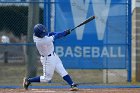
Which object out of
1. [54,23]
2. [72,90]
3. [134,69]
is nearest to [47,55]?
[72,90]

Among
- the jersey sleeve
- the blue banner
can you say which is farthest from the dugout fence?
the jersey sleeve

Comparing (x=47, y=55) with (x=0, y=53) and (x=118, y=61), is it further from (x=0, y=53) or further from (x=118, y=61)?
(x=0, y=53)

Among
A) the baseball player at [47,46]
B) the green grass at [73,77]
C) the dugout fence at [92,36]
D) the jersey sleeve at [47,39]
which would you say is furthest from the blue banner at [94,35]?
the jersey sleeve at [47,39]

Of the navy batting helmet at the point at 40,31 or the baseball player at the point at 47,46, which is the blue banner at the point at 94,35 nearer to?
the baseball player at the point at 47,46

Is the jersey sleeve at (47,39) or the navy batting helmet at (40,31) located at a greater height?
the navy batting helmet at (40,31)

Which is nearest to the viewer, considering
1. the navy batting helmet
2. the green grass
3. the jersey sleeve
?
the navy batting helmet

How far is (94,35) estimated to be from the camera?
1530 centimetres

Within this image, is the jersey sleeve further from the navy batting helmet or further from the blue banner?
the blue banner

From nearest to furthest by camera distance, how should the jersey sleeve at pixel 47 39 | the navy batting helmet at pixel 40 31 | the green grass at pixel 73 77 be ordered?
the navy batting helmet at pixel 40 31, the jersey sleeve at pixel 47 39, the green grass at pixel 73 77

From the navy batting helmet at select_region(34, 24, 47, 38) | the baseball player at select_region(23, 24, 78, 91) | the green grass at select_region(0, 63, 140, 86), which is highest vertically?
the navy batting helmet at select_region(34, 24, 47, 38)

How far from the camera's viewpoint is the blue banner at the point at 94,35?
15250 mm

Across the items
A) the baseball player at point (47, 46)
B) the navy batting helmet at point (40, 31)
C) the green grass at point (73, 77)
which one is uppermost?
the navy batting helmet at point (40, 31)

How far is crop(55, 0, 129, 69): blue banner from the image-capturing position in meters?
15.2

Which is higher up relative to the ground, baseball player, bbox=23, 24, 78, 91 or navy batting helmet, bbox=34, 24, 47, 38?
navy batting helmet, bbox=34, 24, 47, 38
